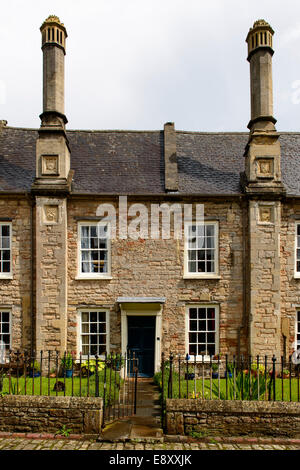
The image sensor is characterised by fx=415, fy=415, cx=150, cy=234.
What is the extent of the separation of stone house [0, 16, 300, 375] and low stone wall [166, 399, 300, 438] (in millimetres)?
5966

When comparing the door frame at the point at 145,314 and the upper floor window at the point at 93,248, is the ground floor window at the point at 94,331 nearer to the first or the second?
the door frame at the point at 145,314

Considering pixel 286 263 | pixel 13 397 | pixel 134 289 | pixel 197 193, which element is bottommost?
pixel 13 397

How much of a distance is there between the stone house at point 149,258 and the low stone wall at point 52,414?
223 inches

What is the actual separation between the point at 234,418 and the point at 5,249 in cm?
1022

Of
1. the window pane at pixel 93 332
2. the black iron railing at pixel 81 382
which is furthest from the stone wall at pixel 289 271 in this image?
the window pane at pixel 93 332

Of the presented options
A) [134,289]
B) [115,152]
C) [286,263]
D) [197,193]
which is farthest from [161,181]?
[286,263]

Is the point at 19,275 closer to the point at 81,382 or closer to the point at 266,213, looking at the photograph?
the point at 81,382

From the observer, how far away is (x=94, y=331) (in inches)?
604

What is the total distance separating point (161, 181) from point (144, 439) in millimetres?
9970

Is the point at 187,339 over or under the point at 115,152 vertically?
under

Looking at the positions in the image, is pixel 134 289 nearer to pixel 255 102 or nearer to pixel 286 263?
pixel 286 263

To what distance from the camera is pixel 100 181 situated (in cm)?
1611

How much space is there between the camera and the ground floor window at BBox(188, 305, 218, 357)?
1528 cm

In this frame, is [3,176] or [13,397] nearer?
[13,397]
